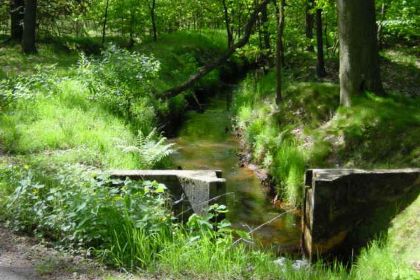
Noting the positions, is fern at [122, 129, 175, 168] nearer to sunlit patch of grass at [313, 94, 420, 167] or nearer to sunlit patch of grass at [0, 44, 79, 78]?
sunlit patch of grass at [313, 94, 420, 167]

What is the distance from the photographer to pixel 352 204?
24.7 feet

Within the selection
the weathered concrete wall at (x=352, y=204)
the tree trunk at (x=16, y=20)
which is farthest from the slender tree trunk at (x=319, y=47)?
the tree trunk at (x=16, y=20)

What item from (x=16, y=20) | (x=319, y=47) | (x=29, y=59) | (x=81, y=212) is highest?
(x=16, y=20)

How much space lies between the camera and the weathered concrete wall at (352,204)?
7367mm

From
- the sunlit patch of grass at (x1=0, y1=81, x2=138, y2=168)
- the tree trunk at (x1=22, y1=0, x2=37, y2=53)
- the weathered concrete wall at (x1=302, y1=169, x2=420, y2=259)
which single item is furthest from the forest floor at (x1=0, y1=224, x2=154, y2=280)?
the tree trunk at (x1=22, y1=0, x2=37, y2=53)

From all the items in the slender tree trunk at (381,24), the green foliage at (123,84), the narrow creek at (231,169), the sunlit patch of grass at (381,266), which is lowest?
the narrow creek at (231,169)

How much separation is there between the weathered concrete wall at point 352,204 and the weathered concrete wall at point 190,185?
1451mm

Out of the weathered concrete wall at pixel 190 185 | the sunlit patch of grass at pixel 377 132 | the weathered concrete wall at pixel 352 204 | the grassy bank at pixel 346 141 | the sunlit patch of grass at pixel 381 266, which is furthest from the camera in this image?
the sunlit patch of grass at pixel 377 132

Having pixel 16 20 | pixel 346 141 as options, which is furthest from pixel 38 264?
pixel 16 20

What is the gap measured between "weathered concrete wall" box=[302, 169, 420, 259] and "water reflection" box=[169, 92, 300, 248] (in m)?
0.90

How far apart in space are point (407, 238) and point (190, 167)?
5.98 m

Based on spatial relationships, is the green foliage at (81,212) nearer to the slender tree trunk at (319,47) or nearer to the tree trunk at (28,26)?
the slender tree trunk at (319,47)

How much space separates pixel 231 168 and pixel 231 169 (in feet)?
0.24

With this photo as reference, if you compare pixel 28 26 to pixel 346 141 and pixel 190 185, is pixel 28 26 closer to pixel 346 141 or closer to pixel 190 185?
pixel 346 141
